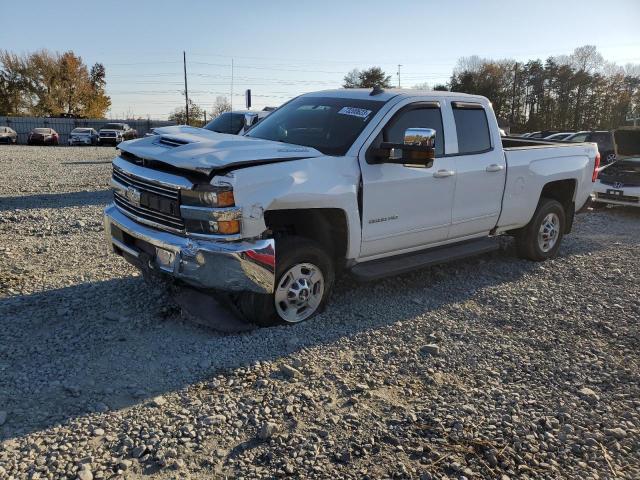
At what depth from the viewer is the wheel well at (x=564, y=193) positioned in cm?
727

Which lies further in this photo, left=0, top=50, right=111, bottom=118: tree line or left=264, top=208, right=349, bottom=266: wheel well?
left=0, top=50, right=111, bottom=118: tree line

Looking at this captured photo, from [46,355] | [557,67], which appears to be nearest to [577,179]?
[46,355]

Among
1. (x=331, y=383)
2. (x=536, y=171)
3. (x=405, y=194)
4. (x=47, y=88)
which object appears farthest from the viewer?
(x=47, y=88)

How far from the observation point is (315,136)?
5078 mm

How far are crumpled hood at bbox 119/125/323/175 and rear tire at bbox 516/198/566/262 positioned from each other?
3559mm

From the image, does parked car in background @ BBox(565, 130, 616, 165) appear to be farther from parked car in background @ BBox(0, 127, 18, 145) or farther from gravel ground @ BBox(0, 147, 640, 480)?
parked car in background @ BBox(0, 127, 18, 145)

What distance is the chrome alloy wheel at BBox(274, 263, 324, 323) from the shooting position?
4.48 metres

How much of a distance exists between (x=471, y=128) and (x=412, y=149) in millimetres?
1588

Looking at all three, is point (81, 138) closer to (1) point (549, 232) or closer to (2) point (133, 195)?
(1) point (549, 232)

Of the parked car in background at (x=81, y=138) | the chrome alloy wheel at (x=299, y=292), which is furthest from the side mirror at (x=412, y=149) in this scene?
the parked car in background at (x=81, y=138)

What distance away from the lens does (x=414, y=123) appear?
17.3ft

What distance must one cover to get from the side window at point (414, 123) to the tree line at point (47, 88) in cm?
6546

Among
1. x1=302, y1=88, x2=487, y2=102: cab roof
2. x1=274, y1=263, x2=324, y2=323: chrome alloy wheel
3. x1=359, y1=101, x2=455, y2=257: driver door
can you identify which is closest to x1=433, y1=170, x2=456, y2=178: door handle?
x1=359, y1=101, x2=455, y2=257: driver door

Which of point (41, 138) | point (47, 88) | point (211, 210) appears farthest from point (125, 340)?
point (47, 88)
